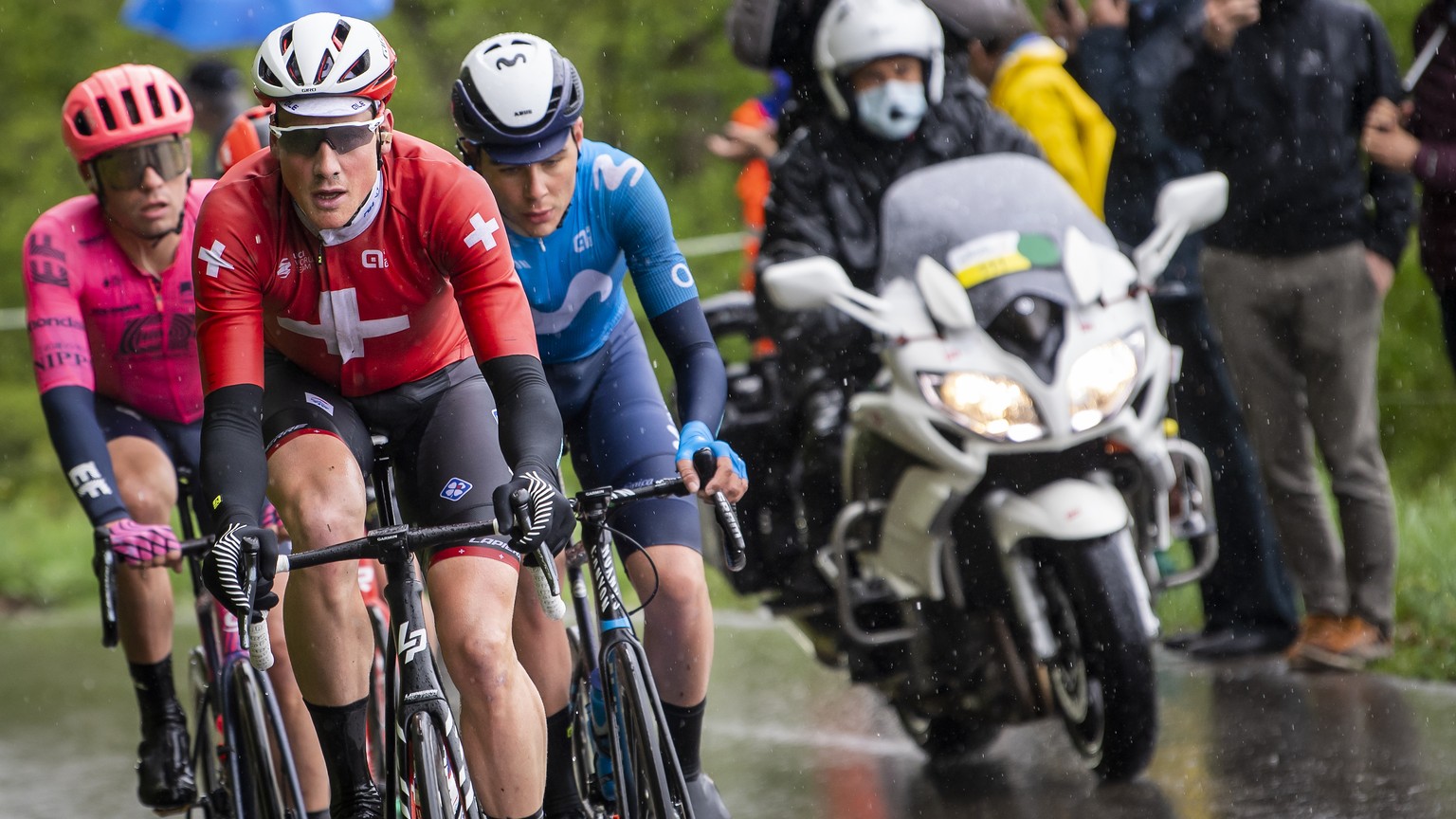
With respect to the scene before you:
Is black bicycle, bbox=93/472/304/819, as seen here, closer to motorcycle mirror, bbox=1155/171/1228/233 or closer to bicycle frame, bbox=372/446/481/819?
bicycle frame, bbox=372/446/481/819

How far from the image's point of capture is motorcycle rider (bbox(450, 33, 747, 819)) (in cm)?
524

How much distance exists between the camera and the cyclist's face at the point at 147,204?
21.4ft

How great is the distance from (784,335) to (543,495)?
2.73 meters

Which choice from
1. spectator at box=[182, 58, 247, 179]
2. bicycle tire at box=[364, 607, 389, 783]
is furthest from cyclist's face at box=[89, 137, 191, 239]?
spectator at box=[182, 58, 247, 179]

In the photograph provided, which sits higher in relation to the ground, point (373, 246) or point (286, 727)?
point (373, 246)

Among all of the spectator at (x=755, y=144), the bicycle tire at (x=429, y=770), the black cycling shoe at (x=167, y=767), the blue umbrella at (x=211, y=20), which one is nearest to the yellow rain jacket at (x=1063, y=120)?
the spectator at (x=755, y=144)

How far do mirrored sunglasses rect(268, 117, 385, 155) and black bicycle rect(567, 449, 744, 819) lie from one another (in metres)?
0.99

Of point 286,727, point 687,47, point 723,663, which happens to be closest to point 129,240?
point 286,727

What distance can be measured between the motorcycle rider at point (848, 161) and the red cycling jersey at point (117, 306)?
1981mm

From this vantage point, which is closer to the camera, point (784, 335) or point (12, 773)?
point (784, 335)

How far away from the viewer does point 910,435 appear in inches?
248

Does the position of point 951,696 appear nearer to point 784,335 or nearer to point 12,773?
point 784,335

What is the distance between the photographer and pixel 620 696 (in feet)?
16.4

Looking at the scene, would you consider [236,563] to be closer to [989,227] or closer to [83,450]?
[83,450]
